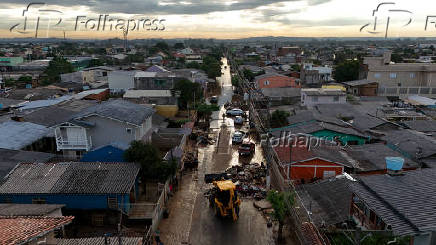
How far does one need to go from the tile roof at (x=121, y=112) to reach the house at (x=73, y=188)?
497cm

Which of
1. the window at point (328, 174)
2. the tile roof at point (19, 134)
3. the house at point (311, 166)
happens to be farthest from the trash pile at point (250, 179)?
the tile roof at point (19, 134)

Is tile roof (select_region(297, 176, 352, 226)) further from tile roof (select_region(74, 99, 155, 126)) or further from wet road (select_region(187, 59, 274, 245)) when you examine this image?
tile roof (select_region(74, 99, 155, 126))

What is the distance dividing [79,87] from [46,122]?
2241 centimetres

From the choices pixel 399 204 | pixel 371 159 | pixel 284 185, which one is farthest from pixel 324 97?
pixel 399 204

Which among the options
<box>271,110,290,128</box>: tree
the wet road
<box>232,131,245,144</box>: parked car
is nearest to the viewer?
the wet road

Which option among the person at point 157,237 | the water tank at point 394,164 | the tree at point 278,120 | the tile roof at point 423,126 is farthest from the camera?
the tree at point 278,120

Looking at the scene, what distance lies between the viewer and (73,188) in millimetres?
12805

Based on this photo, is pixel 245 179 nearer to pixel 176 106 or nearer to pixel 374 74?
pixel 176 106

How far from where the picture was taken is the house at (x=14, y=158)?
14.7 metres

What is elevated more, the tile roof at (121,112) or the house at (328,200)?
the tile roof at (121,112)

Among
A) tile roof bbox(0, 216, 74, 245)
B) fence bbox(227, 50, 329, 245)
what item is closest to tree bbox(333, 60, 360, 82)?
fence bbox(227, 50, 329, 245)

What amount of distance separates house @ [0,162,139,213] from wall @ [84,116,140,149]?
191 inches

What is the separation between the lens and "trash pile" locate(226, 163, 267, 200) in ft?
53.6

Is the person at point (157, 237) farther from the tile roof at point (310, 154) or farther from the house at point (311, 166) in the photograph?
the tile roof at point (310, 154)
